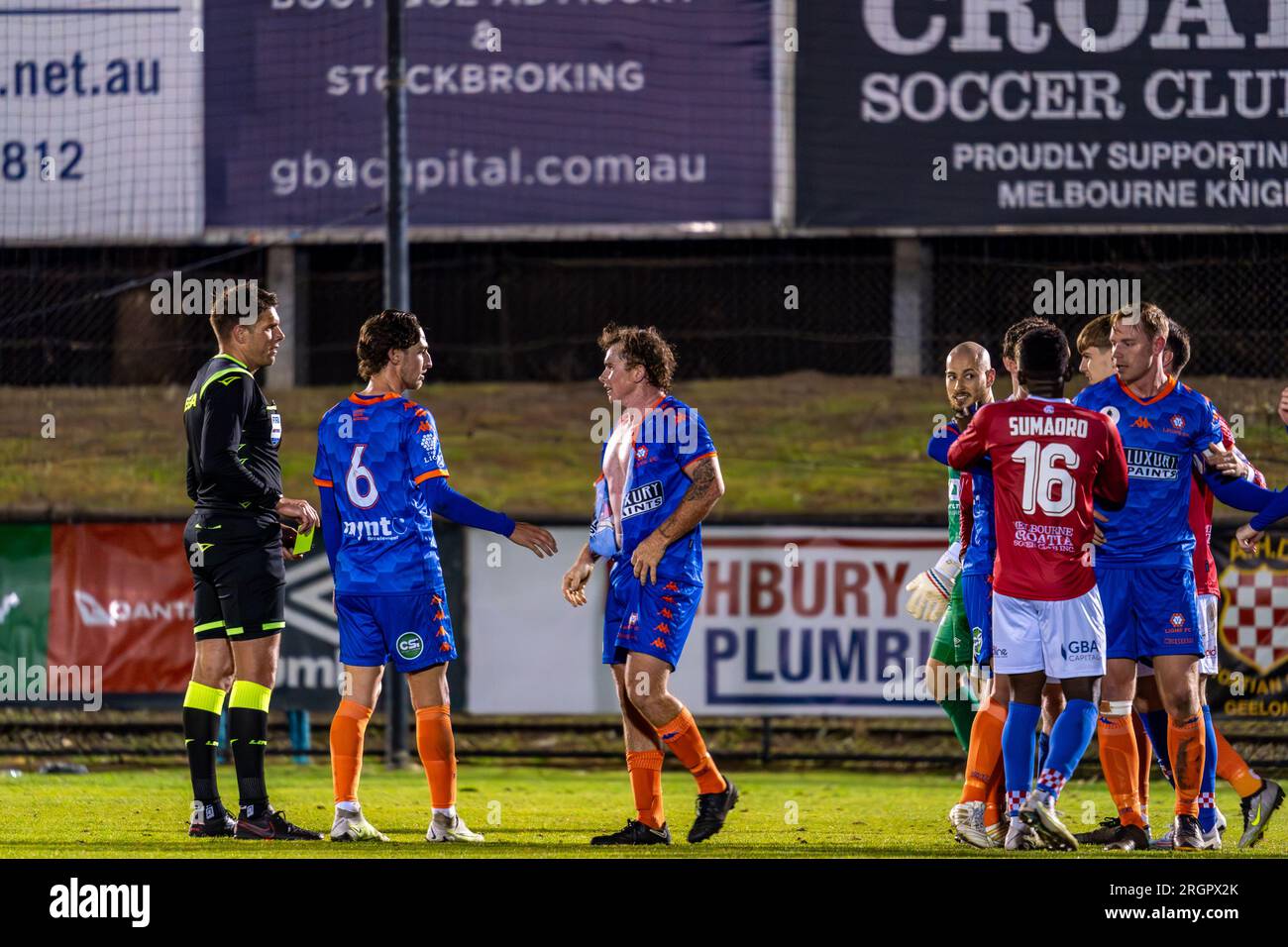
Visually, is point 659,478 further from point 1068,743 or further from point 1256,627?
point 1256,627

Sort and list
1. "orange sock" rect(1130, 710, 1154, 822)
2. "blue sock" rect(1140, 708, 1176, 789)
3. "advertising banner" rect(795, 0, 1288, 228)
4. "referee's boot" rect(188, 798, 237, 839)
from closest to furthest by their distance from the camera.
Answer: "referee's boot" rect(188, 798, 237, 839) < "orange sock" rect(1130, 710, 1154, 822) < "blue sock" rect(1140, 708, 1176, 789) < "advertising banner" rect(795, 0, 1288, 228)

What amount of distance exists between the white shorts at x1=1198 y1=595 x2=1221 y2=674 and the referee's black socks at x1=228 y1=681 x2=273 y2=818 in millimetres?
3719

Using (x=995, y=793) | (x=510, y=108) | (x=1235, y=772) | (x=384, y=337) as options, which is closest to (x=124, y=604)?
(x=384, y=337)

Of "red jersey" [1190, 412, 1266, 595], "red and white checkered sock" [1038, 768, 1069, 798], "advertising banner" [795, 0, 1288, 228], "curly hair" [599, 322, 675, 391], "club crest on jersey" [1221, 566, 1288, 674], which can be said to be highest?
"advertising banner" [795, 0, 1288, 228]

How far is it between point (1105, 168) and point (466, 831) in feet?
27.9

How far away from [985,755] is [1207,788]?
3.10 feet

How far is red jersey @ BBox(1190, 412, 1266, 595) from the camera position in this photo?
733 cm

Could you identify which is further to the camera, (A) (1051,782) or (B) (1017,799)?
(A) (1051,782)

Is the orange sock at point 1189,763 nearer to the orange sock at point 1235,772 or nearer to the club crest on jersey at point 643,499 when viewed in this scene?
the orange sock at point 1235,772

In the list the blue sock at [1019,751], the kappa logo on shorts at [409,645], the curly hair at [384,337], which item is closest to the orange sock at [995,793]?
the blue sock at [1019,751]

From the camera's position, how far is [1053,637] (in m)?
6.67

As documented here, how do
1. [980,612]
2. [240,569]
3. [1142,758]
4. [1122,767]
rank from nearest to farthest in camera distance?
[1122,767]
[240,569]
[980,612]
[1142,758]

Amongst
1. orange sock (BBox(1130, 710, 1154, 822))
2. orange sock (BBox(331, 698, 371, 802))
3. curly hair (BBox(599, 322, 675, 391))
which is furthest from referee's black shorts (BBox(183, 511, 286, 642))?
orange sock (BBox(1130, 710, 1154, 822))

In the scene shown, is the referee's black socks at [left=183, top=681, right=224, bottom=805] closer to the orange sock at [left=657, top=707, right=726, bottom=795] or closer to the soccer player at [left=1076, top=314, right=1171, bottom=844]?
the orange sock at [left=657, top=707, right=726, bottom=795]
